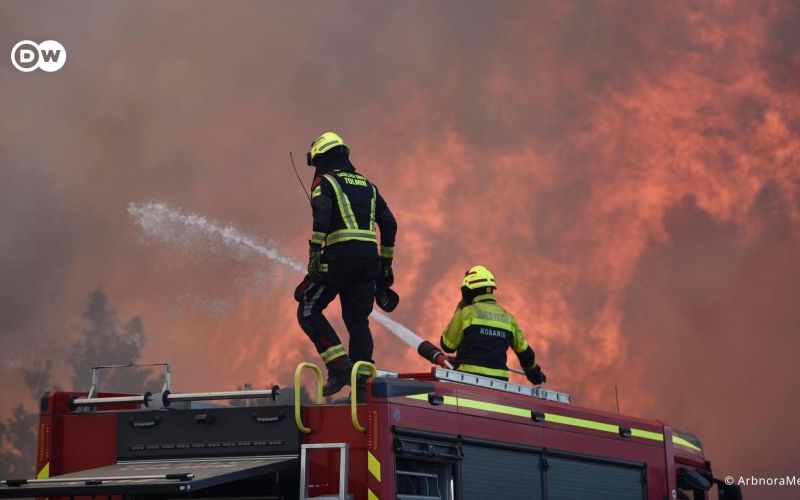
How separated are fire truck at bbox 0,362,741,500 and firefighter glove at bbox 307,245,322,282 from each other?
1447mm

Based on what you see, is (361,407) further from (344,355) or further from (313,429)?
(344,355)

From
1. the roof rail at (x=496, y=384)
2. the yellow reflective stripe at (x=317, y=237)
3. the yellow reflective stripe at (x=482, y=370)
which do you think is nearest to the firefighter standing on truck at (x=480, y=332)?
the yellow reflective stripe at (x=482, y=370)

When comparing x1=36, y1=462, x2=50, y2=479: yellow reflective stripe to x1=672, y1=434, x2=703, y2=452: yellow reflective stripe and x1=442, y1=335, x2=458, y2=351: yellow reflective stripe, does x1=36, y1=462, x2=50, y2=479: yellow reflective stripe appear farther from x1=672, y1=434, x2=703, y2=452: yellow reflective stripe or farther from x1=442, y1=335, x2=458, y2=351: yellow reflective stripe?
x1=672, y1=434, x2=703, y2=452: yellow reflective stripe

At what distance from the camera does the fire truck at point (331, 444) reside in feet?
22.4

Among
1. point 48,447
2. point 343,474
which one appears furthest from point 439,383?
point 48,447

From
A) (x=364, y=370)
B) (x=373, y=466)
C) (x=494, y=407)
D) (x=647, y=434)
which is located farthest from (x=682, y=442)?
(x=373, y=466)

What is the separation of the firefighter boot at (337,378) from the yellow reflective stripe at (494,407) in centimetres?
122

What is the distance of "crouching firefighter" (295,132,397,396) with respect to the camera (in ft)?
29.6

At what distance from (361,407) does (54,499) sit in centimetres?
273

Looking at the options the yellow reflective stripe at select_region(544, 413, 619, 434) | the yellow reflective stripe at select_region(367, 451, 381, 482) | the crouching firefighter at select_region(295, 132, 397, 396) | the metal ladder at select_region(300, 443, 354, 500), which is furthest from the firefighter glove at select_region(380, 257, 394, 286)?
the yellow reflective stripe at select_region(367, 451, 381, 482)

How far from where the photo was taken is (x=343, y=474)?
6781mm

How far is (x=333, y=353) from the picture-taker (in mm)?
8883

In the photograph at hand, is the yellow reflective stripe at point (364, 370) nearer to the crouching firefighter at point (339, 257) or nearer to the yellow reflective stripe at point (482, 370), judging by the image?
the crouching firefighter at point (339, 257)

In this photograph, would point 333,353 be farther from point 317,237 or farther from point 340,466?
point 340,466
